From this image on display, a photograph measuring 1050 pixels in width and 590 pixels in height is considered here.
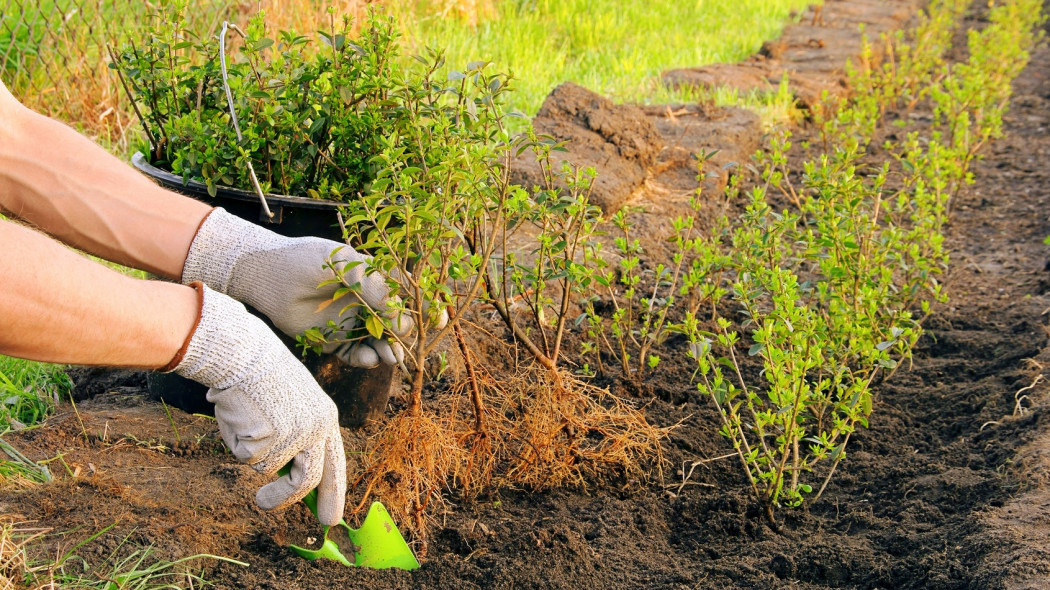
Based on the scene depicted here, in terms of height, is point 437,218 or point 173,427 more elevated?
point 437,218

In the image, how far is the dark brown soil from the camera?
5.92 ft

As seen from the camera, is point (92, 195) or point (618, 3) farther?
point (618, 3)

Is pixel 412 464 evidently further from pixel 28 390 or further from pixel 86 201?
pixel 28 390

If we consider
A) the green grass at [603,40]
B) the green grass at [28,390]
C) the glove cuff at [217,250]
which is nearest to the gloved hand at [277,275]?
the glove cuff at [217,250]

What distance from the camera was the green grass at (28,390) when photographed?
2.30 metres

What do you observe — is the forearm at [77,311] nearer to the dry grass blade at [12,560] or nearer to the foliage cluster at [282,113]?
the dry grass blade at [12,560]

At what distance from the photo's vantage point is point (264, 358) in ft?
5.32

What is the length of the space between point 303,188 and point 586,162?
171 centimetres

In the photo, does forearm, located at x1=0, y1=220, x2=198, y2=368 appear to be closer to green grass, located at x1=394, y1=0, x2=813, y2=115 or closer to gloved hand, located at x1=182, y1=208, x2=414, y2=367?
gloved hand, located at x1=182, y1=208, x2=414, y2=367

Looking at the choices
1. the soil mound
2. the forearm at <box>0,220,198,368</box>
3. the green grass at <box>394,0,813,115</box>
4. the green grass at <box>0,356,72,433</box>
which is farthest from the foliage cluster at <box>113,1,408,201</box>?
the green grass at <box>394,0,813,115</box>

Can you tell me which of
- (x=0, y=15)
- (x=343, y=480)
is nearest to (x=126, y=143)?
(x=0, y=15)

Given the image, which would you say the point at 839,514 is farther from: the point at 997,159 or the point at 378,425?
Answer: the point at 997,159

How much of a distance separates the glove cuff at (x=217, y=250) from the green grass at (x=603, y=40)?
109 inches

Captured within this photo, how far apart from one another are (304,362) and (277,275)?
0.30m
